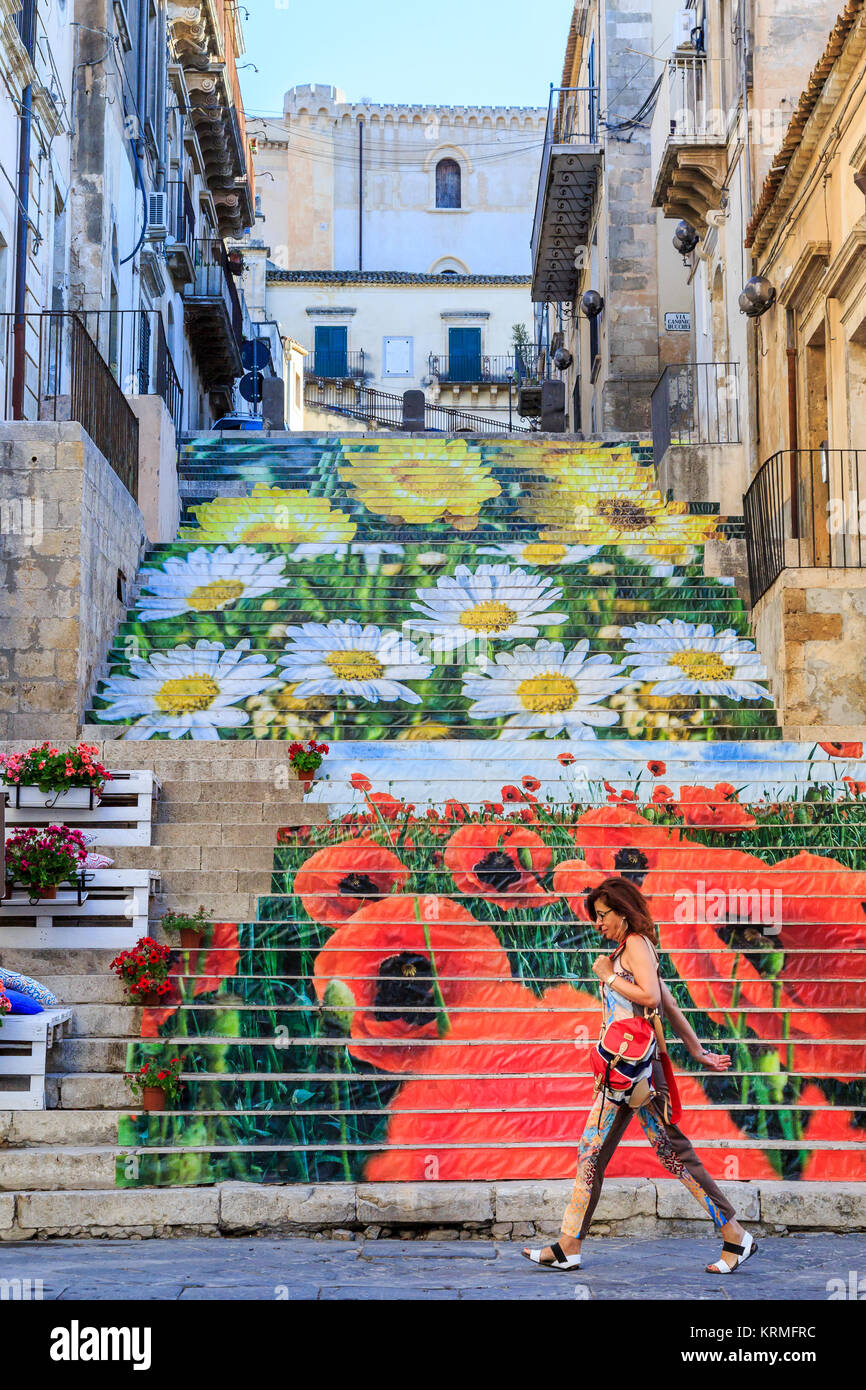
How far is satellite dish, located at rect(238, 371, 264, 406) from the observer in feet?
130

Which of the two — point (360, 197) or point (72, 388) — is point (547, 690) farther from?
point (360, 197)

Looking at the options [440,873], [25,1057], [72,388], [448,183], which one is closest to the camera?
[25,1057]

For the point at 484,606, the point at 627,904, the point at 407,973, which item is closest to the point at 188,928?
the point at 407,973

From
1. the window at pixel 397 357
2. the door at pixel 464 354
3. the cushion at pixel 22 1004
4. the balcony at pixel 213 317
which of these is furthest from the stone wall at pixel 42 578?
the door at pixel 464 354

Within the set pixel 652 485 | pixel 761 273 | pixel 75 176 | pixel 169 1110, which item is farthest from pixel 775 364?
pixel 169 1110

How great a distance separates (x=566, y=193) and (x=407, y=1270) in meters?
26.7

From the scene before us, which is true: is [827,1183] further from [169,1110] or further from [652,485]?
[652,485]

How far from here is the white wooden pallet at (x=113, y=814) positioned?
10.8 meters

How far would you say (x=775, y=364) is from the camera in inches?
693

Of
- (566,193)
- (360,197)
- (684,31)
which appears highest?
(360,197)

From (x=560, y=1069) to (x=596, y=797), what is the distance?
2980 millimetres

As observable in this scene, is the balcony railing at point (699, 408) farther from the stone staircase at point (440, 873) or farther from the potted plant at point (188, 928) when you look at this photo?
the potted plant at point (188, 928)

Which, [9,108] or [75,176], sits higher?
[75,176]

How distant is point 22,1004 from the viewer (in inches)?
352
